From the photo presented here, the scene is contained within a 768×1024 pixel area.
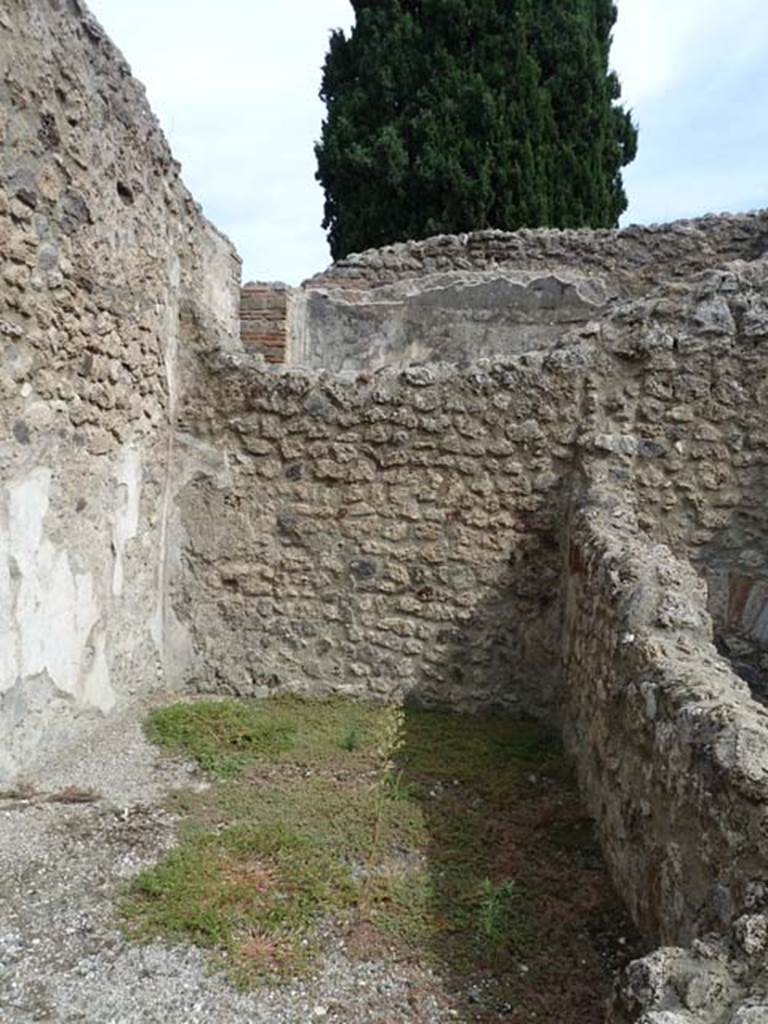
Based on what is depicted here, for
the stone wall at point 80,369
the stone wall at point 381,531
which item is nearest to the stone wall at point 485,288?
the stone wall at point 381,531

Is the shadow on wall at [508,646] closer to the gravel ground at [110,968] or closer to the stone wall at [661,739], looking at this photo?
the stone wall at [661,739]

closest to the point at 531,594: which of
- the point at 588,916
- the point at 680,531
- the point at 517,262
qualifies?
the point at 680,531

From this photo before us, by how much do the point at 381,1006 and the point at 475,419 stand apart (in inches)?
116

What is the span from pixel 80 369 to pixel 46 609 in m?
1.01

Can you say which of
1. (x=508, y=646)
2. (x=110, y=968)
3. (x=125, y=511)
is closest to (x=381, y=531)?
(x=508, y=646)

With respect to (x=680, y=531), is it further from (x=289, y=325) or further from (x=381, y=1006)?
(x=289, y=325)

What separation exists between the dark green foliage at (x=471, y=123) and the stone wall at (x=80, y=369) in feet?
29.4

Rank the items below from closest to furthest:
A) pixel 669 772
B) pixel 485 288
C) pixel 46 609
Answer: pixel 669 772
pixel 46 609
pixel 485 288

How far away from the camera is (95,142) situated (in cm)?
410

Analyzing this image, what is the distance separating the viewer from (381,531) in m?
4.85

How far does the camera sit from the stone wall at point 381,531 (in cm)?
473

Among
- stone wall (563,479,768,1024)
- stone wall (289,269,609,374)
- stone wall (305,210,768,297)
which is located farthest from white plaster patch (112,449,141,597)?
stone wall (305,210,768,297)

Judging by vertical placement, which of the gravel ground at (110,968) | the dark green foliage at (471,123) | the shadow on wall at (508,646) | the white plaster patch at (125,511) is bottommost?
the gravel ground at (110,968)

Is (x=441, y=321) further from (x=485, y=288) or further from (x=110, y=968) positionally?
(x=110, y=968)
